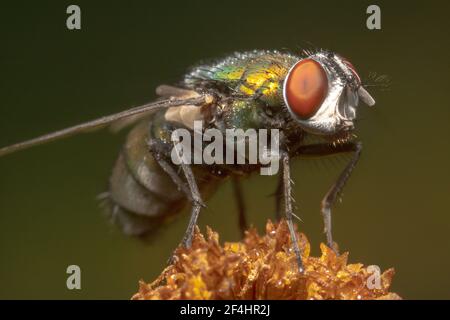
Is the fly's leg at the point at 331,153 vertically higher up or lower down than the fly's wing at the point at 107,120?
lower down

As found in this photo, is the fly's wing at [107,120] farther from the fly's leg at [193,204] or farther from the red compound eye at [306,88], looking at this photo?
the red compound eye at [306,88]

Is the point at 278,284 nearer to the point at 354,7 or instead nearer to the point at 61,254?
the point at 61,254

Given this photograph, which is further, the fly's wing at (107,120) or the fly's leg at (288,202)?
the fly's leg at (288,202)

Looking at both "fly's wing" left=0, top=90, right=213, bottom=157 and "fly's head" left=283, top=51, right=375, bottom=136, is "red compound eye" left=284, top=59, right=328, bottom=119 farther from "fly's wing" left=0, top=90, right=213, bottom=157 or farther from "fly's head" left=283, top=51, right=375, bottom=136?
"fly's wing" left=0, top=90, right=213, bottom=157

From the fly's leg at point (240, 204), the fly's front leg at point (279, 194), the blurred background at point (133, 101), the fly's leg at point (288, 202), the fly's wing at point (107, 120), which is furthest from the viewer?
the blurred background at point (133, 101)

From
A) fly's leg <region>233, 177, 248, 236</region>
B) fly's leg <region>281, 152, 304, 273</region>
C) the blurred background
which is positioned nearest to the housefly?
fly's leg <region>281, 152, 304, 273</region>

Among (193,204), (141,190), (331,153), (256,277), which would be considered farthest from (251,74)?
(256,277)

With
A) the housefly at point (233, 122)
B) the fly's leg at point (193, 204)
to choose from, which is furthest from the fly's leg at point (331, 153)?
the fly's leg at point (193, 204)
